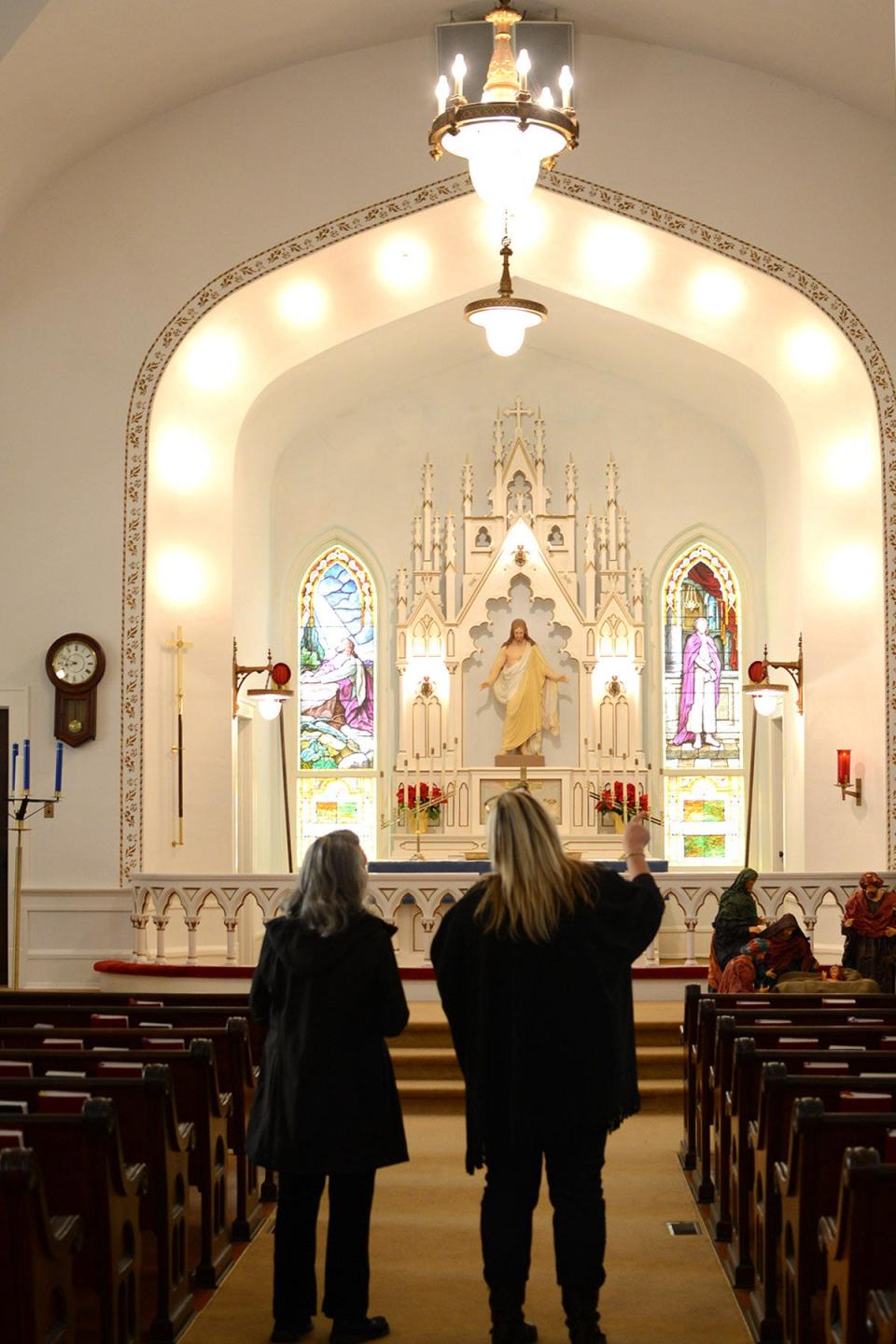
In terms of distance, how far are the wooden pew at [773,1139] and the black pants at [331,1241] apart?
125cm

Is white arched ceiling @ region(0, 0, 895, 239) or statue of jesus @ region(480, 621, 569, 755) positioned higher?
white arched ceiling @ region(0, 0, 895, 239)

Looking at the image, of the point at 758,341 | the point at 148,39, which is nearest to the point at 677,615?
the point at 758,341

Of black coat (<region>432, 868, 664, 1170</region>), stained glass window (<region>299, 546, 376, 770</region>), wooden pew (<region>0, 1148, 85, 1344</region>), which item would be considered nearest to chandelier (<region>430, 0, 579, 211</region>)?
black coat (<region>432, 868, 664, 1170</region>)

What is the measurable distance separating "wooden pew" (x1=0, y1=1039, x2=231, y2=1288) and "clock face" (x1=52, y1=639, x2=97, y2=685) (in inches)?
293

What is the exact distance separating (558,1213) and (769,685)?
9900 millimetres

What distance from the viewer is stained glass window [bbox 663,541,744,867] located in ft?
54.6

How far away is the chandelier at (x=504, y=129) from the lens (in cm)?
888

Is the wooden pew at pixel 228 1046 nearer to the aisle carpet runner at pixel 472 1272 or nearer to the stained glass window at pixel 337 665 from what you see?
the aisle carpet runner at pixel 472 1272

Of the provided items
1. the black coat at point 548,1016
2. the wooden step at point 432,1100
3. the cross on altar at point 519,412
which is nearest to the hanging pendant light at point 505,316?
the wooden step at point 432,1100

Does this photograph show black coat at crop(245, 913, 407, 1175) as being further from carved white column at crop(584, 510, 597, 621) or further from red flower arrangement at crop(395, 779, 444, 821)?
carved white column at crop(584, 510, 597, 621)

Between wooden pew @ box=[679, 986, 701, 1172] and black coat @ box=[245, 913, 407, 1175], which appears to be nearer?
black coat @ box=[245, 913, 407, 1175]

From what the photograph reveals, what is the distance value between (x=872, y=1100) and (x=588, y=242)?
10.2 m

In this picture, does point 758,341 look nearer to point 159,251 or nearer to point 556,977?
point 159,251

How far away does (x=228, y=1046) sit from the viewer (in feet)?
20.4
